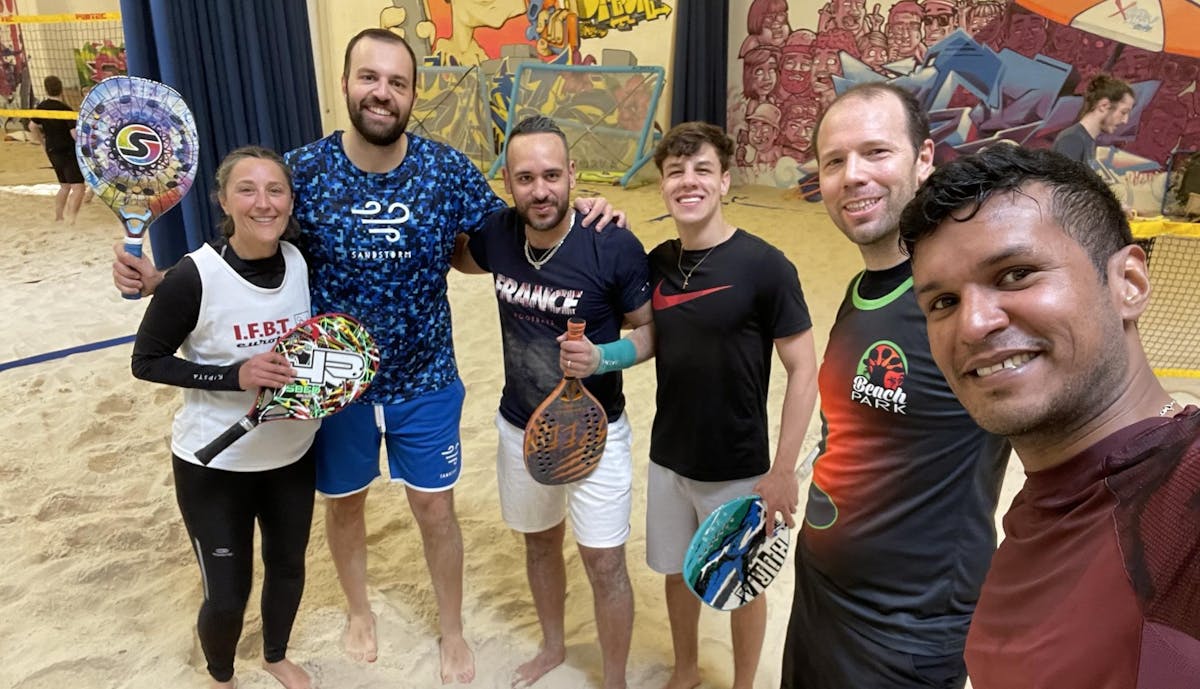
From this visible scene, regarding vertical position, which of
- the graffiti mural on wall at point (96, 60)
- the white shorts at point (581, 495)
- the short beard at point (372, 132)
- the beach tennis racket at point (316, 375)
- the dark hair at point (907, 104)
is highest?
the graffiti mural on wall at point (96, 60)

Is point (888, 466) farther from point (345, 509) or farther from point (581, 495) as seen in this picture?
point (345, 509)

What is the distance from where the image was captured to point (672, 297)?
2.29m

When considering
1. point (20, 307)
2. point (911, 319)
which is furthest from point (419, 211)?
point (20, 307)

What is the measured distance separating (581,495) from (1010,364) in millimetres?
1704

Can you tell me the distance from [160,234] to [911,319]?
432cm

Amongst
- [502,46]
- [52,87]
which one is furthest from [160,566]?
[502,46]

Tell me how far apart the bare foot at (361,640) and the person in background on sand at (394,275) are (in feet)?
0.93

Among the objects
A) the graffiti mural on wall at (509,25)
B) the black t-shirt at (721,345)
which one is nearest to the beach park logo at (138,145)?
the black t-shirt at (721,345)

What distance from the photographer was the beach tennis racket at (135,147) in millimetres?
2305

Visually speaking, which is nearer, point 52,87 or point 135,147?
point 135,147

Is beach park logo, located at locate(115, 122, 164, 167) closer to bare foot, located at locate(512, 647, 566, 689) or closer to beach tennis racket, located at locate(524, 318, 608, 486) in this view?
beach tennis racket, located at locate(524, 318, 608, 486)

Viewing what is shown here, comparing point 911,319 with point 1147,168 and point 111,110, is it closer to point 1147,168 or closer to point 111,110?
point 111,110

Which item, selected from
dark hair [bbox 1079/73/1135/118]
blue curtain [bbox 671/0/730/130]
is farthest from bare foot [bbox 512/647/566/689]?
blue curtain [bbox 671/0/730/130]

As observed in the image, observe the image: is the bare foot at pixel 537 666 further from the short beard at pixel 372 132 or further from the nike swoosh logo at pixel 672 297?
the short beard at pixel 372 132
